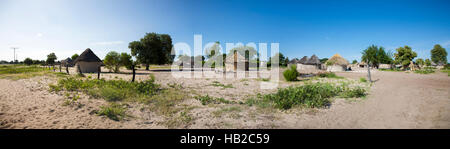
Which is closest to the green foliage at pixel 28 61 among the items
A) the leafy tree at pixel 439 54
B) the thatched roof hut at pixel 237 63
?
the thatched roof hut at pixel 237 63

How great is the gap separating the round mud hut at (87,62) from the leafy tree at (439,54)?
93.4 metres

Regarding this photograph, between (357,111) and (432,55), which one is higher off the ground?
(432,55)

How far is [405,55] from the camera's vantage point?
45.3 m

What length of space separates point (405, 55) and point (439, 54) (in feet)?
77.0

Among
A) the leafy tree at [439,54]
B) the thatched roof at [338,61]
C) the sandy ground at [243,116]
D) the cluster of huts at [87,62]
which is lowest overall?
the sandy ground at [243,116]

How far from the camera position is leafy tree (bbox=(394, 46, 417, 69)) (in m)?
45.0

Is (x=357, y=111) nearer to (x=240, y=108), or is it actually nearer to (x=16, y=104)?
(x=240, y=108)

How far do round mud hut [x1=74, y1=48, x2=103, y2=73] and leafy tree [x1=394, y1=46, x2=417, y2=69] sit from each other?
70.3 m

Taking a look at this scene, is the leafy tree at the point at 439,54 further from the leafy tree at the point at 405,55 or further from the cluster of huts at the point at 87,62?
the cluster of huts at the point at 87,62

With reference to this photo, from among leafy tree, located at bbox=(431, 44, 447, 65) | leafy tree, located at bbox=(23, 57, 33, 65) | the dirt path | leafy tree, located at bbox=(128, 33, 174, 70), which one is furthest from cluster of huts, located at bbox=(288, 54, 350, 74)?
leafy tree, located at bbox=(23, 57, 33, 65)

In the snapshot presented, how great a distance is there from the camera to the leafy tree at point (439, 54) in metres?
54.4
